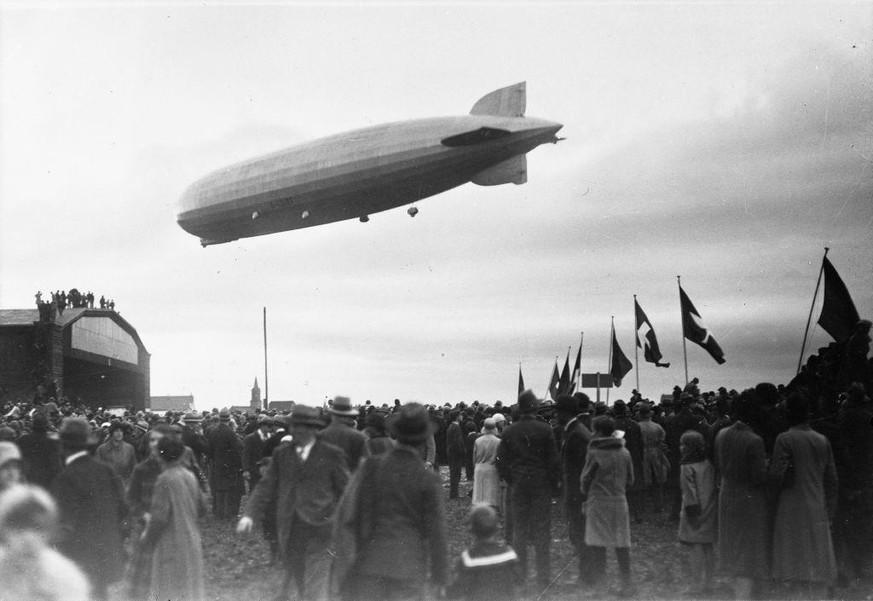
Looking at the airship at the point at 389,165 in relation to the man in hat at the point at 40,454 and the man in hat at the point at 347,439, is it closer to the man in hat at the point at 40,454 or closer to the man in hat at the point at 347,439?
the man in hat at the point at 347,439

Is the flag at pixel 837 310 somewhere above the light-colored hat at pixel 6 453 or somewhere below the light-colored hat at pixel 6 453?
above

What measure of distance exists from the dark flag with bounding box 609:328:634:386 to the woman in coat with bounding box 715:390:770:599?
15.9 meters

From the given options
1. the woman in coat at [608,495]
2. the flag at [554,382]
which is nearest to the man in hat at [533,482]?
the woman in coat at [608,495]

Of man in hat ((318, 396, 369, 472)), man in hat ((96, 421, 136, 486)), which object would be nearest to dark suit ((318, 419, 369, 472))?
man in hat ((318, 396, 369, 472))

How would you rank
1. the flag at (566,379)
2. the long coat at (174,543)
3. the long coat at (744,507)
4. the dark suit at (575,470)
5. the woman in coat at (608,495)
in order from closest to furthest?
the long coat at (174,543)
the long coat at (744,507)
the woman in coat at (608,495)
the dark suit at (575,470)
the flag at (566,379)

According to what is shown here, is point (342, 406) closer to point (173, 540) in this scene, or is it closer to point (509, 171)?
point (173, 540)

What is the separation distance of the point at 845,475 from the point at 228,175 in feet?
76.5

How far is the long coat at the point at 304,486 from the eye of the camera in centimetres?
689

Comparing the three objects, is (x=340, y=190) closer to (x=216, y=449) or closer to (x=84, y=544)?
(x=216, y=449)

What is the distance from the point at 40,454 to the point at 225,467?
21.1 feet

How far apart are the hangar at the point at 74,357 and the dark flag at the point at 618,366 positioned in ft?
98.4

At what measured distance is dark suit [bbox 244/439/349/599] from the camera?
6879 mm

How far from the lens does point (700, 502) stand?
877cm

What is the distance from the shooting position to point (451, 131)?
894 inches
